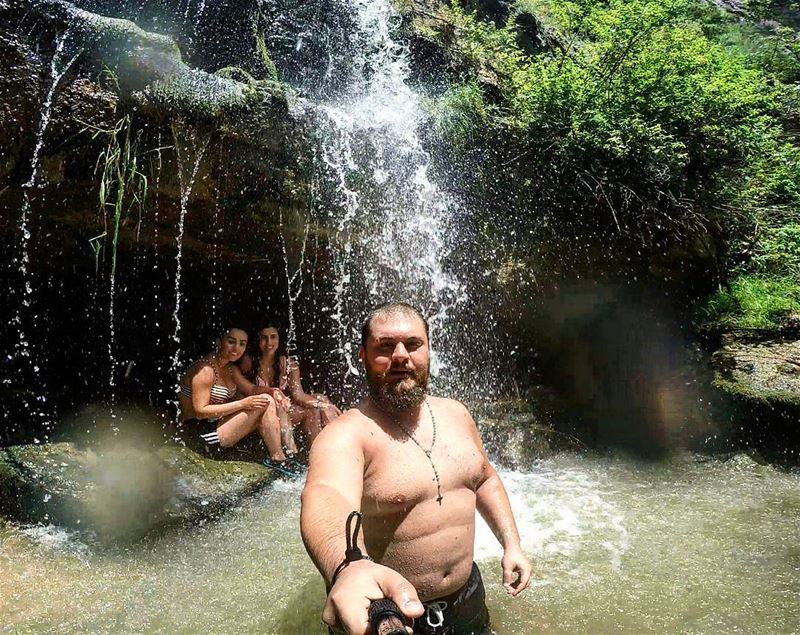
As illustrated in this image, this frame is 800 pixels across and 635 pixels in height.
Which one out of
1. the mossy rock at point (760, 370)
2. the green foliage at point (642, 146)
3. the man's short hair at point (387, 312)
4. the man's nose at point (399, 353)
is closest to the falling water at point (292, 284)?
the green foliage at point (642, 146)

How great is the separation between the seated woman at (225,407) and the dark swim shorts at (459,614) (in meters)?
3.33

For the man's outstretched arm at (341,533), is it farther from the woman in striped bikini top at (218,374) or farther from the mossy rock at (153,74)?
the mossy rock at (153,74)

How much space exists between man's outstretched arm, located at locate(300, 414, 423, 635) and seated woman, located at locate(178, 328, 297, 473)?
359 centimetres

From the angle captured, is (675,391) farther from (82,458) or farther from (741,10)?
(741,10)

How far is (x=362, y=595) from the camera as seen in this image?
116cm

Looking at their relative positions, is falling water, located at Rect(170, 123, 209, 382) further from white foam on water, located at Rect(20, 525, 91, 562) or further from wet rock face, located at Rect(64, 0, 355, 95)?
white foam on water, located at Rect(20, 525, 91, 562)

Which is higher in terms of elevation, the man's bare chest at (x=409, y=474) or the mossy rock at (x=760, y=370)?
the man's bare chest at (x=409, y=474)

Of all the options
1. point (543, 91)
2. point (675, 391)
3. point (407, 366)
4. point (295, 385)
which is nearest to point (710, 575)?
point (407, 366)

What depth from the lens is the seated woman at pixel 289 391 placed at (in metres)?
5.92

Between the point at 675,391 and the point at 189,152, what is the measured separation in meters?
5.73

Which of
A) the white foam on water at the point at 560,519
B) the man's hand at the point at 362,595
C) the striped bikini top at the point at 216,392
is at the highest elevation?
the man's hand at the point at 362,595

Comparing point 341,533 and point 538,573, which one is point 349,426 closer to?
point 341,533

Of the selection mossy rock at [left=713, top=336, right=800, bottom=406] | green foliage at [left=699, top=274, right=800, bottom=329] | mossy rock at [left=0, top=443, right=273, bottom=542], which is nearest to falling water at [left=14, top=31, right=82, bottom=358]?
mossy rock at [left=0, top=443, right=273, bottom=542]

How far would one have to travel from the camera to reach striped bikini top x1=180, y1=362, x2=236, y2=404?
5.42 meters
